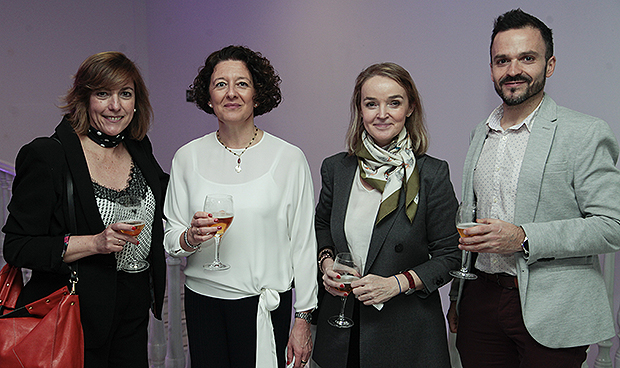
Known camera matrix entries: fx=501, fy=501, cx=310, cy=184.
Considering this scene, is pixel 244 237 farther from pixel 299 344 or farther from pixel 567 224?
pixel 567 224

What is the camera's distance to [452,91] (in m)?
3.20

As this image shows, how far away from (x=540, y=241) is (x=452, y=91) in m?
1.65

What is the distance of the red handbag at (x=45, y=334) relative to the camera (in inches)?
67.2

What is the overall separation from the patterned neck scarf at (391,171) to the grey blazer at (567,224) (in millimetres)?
398

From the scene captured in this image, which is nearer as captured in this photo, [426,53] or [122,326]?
[122,326]

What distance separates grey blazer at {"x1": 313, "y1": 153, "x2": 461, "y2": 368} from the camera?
6.10 feet

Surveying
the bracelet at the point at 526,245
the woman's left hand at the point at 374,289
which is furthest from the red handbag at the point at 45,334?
the bracelet at the point at 526,245

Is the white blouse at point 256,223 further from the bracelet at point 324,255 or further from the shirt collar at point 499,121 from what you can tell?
the shirt collar at point 499,121

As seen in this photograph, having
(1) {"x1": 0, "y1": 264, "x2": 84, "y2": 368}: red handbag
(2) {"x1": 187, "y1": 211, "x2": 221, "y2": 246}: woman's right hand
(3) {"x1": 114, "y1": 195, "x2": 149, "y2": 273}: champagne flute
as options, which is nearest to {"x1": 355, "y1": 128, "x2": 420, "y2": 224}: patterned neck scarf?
(2) {"x1": 187, "y1": 211, "x2": 221, "y2": 246}: woman's right hand

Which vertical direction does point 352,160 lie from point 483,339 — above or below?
above

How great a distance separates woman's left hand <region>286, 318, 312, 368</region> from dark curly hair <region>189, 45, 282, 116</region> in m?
0.87

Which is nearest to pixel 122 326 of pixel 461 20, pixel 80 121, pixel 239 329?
pixel 239 329

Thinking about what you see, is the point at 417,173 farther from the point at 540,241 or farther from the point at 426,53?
the point at 426,53

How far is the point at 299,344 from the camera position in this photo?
74.8 inches
